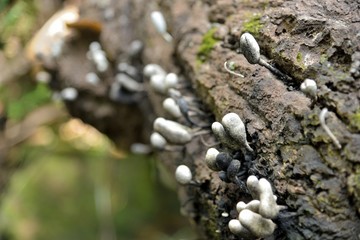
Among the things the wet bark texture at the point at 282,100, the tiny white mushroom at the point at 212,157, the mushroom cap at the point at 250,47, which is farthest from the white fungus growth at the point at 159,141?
the mushroom cap at the point at 250,47

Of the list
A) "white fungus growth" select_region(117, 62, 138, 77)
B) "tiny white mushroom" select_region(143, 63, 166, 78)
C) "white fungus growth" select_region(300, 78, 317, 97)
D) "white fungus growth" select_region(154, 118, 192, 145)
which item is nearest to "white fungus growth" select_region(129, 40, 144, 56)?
"white fungus growth" select_region(117, 62, 138, 77)

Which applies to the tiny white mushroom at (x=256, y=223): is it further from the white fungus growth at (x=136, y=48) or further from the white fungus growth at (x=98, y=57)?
the white fungus growth at (x=98, y=57)

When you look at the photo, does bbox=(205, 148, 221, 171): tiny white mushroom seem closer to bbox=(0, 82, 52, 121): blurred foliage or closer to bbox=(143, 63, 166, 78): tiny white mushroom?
bbox=(143, 63, 166, 78): tiny white mushroom

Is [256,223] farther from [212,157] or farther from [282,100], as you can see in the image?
[282,100]

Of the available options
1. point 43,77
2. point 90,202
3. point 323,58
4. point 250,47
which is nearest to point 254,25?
point 250,47

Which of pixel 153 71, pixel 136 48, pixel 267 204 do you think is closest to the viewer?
pixel 267 204

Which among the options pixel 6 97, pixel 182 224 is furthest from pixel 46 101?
pixel 182 224

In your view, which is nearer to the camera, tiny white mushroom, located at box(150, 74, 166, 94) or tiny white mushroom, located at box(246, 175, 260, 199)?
tiny white mushroom, located at box(246, 175, 260, 199)
